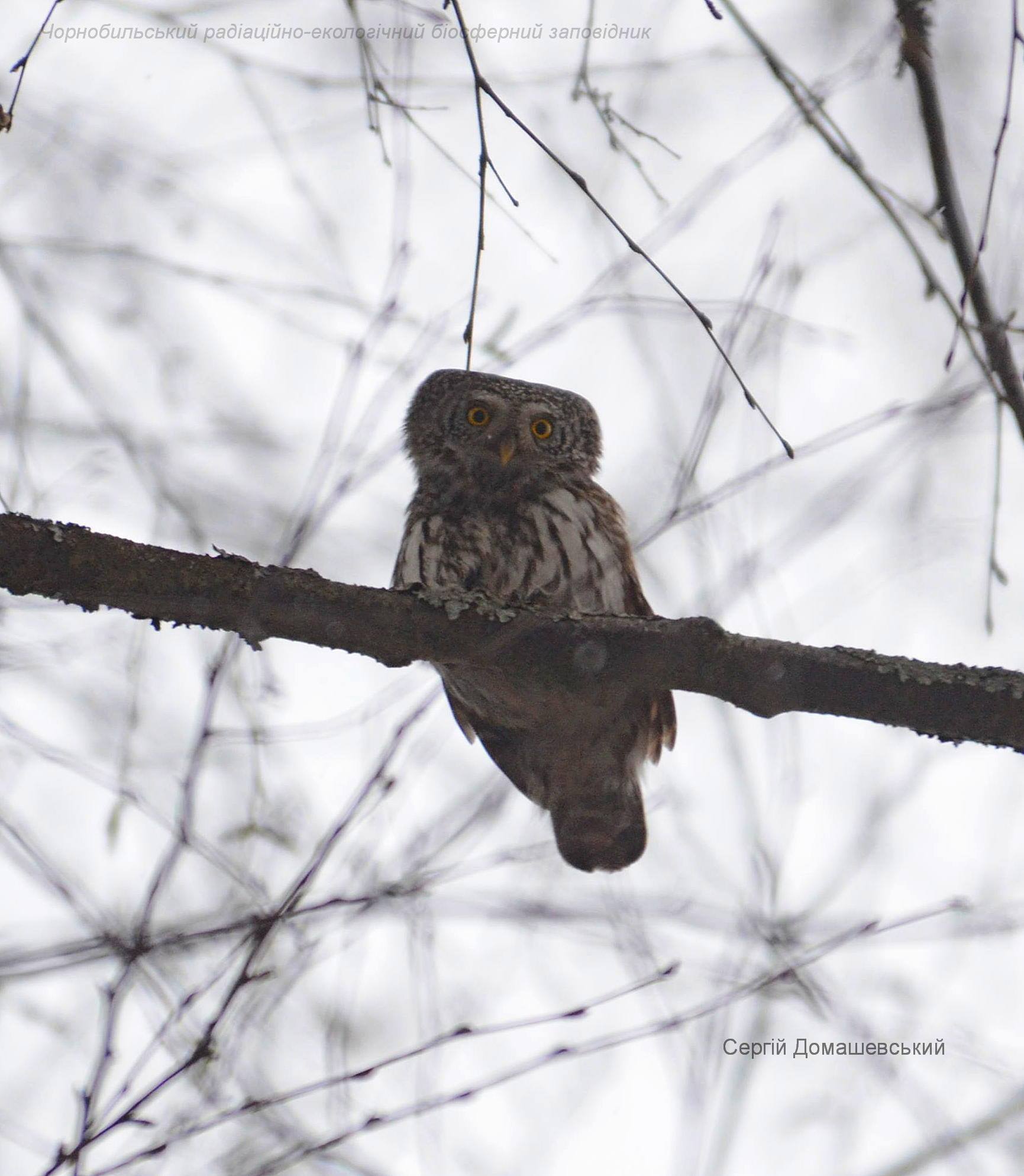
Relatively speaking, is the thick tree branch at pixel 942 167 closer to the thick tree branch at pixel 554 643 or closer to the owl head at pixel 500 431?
the thick tree branch at pixel 554 643

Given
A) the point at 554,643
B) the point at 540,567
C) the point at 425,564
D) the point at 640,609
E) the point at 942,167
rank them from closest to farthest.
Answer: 1. the point at 942,167
2. the point at 554,643
3. the point at 540,567
4. the point at 425,564
5. the point at 640,609

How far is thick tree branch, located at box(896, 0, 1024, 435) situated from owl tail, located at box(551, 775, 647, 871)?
2663 millimetres

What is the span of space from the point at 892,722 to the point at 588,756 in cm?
188

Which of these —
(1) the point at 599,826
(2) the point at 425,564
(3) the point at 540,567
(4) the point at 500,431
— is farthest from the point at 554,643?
(4) the point at 500,431

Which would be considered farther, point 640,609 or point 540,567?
point 640,609

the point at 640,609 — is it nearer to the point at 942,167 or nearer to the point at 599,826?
the point at 599,826

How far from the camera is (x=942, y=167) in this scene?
3.15 metres

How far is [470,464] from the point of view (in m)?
5.60

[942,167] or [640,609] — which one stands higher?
[640,609]

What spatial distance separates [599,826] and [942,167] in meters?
3.13

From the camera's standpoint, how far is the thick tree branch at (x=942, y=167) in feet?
10.3

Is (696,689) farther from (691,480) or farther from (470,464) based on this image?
(470,464)

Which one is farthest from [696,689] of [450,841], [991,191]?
[991,191]

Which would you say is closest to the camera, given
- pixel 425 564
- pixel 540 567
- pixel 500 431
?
pixel 540 567
